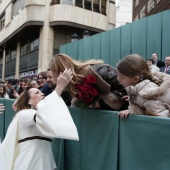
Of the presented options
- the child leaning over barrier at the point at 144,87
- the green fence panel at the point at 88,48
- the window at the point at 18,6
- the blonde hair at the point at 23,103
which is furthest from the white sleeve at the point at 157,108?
the window at the point at 18,6

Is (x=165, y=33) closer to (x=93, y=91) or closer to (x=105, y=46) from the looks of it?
(x=105, y=46)

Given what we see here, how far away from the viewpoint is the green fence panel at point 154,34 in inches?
402

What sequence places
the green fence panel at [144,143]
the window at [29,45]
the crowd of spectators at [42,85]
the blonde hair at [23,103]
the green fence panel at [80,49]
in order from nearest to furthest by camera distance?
the green fence panel at [144,143] < the blonde hair at [23,103] < the crowd of spectators at [42,85] < the green fence panel at [80,49] < the window at [29,45]

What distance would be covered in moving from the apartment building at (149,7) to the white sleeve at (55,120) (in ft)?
77.1

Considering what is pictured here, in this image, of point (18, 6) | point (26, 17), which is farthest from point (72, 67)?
point (18, 6)

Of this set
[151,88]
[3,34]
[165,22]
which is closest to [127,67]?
[151,88]

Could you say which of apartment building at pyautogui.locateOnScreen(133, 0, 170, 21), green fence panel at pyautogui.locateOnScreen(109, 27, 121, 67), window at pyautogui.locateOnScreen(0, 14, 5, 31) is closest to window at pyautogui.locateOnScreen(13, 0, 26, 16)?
window at pyautogui.locateOnScreen(0, 14, 5, 31)

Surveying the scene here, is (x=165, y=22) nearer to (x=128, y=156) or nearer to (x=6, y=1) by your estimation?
(x=128, y=156)

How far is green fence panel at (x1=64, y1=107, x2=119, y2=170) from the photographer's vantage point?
123 inches

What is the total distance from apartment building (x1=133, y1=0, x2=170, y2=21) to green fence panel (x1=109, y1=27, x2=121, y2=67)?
13769mm

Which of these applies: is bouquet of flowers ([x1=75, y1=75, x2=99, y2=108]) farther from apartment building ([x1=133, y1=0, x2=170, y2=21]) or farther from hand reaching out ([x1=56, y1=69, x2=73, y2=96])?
apartment building ([x1=133, y1=0, x2=170, y2=21])

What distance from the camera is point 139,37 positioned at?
11.2 meters

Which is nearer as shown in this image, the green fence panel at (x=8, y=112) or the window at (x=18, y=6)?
the green fence panel at (x=8, y=112)

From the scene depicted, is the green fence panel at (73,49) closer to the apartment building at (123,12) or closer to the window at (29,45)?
the window at (29,45)
